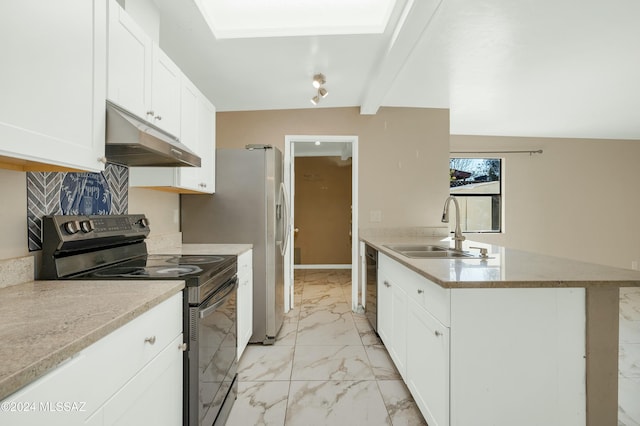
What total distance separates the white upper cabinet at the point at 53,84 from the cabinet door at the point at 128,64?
2.1 inches

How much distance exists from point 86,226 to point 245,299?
1.22 meters

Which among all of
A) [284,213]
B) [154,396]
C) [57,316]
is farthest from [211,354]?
[284,213]

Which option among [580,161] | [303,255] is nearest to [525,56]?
[580,161]

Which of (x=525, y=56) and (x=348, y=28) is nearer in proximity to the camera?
(x=348, y=28)

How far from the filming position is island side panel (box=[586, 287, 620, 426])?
1.27m

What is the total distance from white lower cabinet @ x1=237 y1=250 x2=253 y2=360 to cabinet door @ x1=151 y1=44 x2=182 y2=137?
96cm

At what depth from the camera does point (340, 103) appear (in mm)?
3367

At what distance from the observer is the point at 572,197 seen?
4.69 metres

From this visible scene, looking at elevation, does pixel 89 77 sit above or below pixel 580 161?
below

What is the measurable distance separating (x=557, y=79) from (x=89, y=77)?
11.3 feet

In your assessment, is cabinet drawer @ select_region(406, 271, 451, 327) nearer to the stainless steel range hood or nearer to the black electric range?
the black electric range

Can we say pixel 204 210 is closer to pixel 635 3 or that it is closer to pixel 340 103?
pixel 340 103

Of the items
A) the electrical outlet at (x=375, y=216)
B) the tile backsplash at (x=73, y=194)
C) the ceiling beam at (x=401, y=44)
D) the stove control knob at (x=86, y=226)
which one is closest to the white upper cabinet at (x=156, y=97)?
the tile backsplash at (x=73, y=194)

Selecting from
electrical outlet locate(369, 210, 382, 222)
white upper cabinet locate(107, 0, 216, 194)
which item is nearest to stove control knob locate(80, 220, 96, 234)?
white upper cabinet locate(107, 0, 216, 194)
